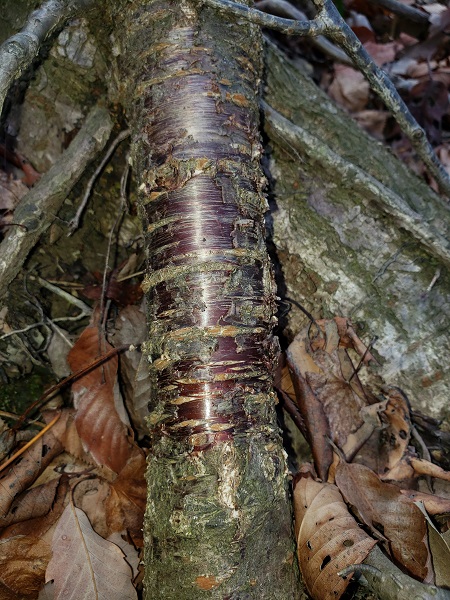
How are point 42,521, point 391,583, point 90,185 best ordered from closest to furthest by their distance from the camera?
point 391,583 < point 42,521 < point 90,185

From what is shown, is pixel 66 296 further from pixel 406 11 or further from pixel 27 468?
pixel 406 11

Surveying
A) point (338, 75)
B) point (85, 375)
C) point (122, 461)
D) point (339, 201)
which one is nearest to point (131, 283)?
point (85, 375)

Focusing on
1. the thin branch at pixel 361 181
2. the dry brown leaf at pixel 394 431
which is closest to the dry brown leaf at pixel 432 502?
the dry brown leaf at pixel 394 431

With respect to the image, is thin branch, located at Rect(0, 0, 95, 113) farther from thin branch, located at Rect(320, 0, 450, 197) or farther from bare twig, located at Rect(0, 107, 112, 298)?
thin branch, located at Rect(320, 0, 450, 197)

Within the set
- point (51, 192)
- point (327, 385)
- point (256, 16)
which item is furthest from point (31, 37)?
point (327, 385)

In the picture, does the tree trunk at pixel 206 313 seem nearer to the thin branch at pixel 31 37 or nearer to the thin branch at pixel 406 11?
the thin branch at pixel 31 37

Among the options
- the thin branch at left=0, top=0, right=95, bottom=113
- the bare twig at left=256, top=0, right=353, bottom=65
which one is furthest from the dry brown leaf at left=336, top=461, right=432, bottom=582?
the bare twig at left=256, top=0, right=353, bottom=65

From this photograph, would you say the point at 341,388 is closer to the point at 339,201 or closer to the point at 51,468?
the point at 339,201
